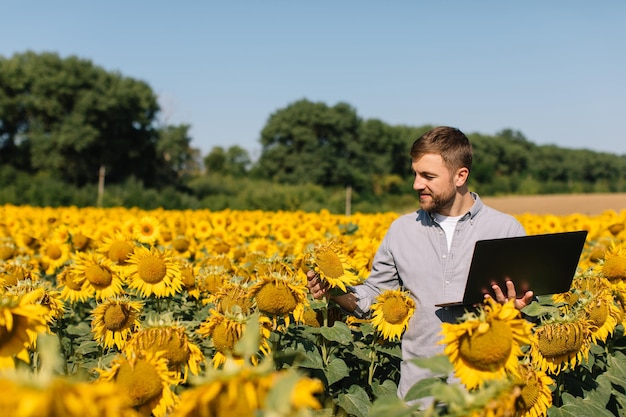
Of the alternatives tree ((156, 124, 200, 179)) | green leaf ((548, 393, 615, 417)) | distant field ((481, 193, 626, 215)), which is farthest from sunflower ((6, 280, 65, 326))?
distant field ((481, 193, 626, 215))

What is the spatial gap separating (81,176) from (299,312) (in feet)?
101

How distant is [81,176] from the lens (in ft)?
102

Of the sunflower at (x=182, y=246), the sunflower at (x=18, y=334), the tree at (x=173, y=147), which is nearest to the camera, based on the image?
the sunflower at (x=18, y=334)

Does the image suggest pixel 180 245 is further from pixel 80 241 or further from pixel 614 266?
pixel 614 266

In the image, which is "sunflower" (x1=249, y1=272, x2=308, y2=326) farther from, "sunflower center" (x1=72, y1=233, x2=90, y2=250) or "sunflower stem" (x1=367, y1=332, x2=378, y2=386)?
"sunflower center" (x1=72, y1=233, x2=90, y2=250)

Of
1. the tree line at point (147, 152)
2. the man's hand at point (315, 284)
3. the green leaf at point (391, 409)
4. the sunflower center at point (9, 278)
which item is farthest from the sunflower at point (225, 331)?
the tree line at point (147, 152)

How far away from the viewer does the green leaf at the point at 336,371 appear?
2.65 metres

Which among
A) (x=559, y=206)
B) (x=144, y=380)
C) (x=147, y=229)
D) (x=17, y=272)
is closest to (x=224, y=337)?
(x=144, y=380)

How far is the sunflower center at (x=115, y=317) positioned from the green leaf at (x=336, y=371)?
36.0 inches

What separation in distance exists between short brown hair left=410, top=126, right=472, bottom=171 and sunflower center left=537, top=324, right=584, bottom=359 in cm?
75

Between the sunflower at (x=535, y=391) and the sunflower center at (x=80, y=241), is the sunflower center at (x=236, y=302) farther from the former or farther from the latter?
the sunflower center at (x=80, y=241)

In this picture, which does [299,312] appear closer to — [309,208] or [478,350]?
[478,350]

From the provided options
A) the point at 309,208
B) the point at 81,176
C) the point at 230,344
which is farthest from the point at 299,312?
the point at 81,176

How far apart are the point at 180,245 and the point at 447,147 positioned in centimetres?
349
